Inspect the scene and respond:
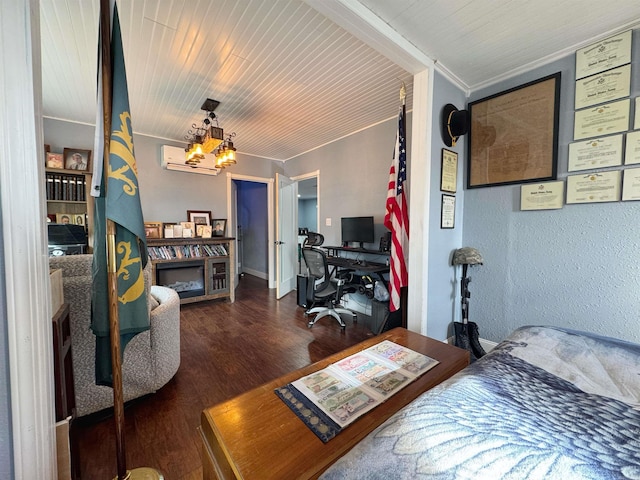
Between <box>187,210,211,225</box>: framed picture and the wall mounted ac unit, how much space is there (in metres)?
0.66

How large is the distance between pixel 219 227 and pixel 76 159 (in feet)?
6.57

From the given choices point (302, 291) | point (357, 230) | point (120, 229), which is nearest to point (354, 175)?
point (357, 230)

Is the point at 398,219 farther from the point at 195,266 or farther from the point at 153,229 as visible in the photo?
the point at 153,229

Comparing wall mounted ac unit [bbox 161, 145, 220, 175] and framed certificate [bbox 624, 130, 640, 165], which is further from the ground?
wall mounted ac unit [bbox 161, 145, 220, 175]

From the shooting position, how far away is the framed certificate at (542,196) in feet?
6.29

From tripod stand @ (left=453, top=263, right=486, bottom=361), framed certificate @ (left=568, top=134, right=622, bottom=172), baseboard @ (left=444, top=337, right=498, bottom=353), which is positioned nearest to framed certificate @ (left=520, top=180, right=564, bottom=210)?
framed certificate @ (left=568, top=134, right=622, bottom=172)

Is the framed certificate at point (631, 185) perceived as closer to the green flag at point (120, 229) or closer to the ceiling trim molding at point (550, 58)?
the ceiling trim molding at point (550, 58)

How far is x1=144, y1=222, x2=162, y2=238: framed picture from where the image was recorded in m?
3.69

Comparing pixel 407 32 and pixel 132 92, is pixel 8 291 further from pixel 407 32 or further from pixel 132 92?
pixel 132 92

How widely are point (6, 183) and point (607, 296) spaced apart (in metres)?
3.08

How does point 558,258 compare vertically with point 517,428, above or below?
above

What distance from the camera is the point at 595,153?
5.72 ft

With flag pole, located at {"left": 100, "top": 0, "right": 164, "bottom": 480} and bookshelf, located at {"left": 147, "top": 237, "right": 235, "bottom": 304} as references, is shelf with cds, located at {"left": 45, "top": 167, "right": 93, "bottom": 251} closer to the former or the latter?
bookshelf, located at {"left": 147, "top": 237, "right": 235, "bottom": 304}

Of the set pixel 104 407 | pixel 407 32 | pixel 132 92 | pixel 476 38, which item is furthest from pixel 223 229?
pixel 476 38
